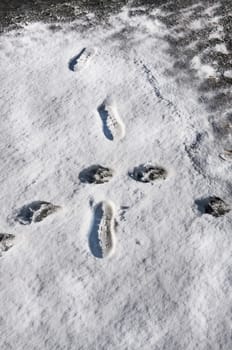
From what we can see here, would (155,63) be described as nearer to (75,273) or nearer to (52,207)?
(52,207)

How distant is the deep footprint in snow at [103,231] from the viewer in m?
6.79

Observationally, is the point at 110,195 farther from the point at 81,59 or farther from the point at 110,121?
the point at 81,59

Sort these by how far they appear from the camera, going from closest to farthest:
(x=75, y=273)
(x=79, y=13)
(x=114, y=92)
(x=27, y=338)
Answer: (x=27, y=338), (x=75, y=273), (x=114, y=92), (x=79, y=13)

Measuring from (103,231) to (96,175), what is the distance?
0.82 metres

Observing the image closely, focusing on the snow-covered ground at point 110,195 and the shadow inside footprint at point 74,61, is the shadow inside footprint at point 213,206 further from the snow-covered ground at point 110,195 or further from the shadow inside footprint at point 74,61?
the shadow inside footprint at point 74,61

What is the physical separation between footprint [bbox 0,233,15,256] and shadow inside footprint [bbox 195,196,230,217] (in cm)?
240

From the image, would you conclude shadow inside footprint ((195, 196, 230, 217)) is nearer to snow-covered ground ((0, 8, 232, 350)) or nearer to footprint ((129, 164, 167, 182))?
snow-covered ground ((0, 8, 232, 350))

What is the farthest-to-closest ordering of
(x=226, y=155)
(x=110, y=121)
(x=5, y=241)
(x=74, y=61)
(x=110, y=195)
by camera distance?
(x=74, y=61) < (x=110, y=121) < (x=226, y=155) < (x=110, y=195) < (x=5, y=241)

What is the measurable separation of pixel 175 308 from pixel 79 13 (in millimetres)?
5366

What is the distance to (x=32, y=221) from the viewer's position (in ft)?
23.0

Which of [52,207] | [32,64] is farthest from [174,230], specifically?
[32,64]

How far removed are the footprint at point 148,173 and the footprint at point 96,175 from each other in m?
0.31

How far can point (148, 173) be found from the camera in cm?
734

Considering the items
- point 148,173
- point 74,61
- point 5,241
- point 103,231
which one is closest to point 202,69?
point 74,61
